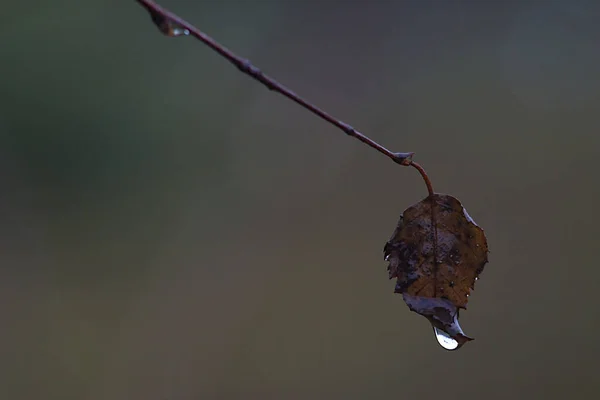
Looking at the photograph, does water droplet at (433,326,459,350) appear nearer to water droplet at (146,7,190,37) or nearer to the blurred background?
water droplet at (146,7,190,37)

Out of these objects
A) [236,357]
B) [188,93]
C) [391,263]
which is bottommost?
[236,357]

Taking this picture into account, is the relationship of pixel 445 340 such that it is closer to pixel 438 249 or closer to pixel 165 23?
pixel 438 249

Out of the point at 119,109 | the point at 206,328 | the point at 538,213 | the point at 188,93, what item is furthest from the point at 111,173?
the point at 538,213

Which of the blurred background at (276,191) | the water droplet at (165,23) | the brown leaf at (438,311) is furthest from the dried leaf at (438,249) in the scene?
the blurred background at (276,191)

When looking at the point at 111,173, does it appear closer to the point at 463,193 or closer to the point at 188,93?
the point at 188,93

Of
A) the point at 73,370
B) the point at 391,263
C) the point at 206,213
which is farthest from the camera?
the point at 206,213

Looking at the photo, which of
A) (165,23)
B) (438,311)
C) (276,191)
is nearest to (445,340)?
(438,311)
